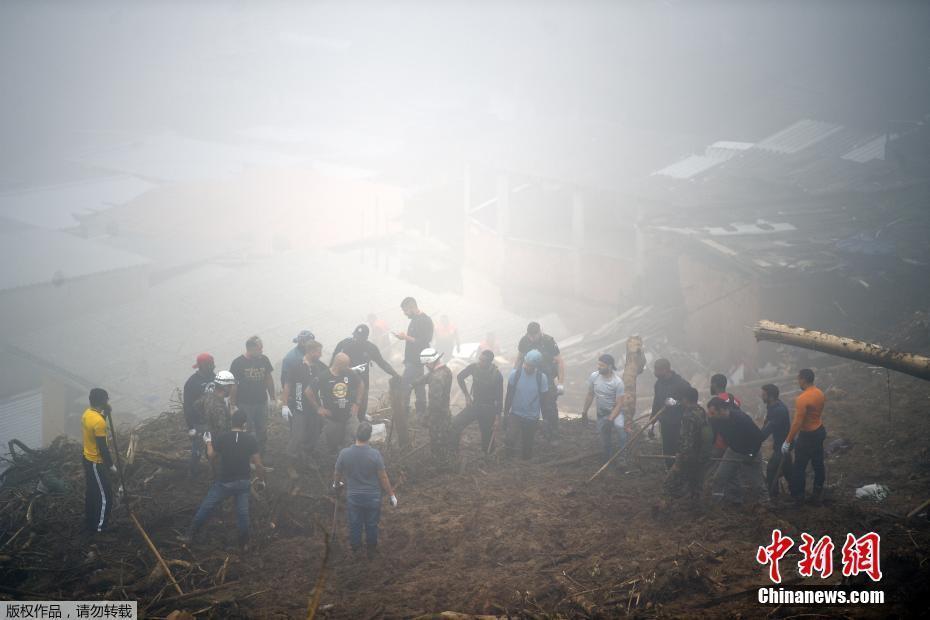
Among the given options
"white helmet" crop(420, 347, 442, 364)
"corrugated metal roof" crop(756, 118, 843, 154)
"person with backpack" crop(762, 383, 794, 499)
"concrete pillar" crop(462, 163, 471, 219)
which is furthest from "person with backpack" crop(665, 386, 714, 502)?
"concrete pillar" crop(462, 163, 471, 219)

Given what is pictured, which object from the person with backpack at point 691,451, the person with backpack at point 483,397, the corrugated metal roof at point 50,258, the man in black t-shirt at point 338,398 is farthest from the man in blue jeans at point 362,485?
the corrugated metal roof at point 50,258

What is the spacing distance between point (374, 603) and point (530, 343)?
4.97 m

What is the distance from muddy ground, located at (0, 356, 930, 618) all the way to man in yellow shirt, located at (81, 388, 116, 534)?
0.91 ft

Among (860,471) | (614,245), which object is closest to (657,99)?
(614,245)

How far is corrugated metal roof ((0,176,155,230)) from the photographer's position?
35.9m

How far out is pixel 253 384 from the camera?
9500 millimetres

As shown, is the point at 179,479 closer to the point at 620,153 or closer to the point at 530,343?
the point at 530,343

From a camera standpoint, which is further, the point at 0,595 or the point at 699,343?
the point at 699,343

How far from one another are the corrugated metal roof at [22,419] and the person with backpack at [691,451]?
53.0ft

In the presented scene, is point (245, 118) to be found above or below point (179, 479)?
above

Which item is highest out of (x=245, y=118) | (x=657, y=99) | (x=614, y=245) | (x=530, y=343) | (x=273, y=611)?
(x=245, y=118)

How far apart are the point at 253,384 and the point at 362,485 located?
3.17 metres

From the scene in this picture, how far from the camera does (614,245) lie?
2428 cm

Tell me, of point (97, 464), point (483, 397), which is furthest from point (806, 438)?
point (97, 464)
